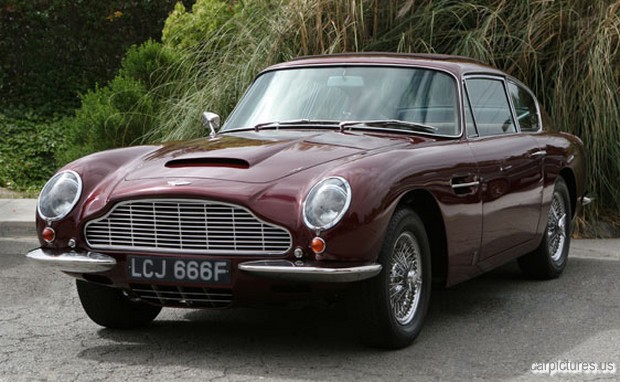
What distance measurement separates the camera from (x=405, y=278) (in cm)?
536

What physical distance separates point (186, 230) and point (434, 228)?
1.37 metres

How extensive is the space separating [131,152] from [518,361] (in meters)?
2.28

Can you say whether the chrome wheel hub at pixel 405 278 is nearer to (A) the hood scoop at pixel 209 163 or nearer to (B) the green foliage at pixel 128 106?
(A) the hood scoop at pixel 209 163

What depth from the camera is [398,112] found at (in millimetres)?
6141

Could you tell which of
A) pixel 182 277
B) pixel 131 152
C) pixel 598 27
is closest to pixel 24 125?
pixel 598 27

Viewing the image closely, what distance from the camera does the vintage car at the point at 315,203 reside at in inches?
194

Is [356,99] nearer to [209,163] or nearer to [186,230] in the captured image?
[209,163]

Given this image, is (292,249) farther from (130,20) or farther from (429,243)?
(130,20)

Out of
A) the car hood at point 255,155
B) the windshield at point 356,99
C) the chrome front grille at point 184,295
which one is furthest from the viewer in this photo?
the windshield at point 356,99

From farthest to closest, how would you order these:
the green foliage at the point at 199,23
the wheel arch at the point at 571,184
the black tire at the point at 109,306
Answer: the green foliage at the point at 199,23 → the wheel arch at the point at 571,184 → the black tire at the point at 109,306

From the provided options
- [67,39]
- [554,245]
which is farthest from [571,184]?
[67,39]

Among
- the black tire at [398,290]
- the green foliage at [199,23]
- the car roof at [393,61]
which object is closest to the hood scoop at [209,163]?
the black tire at [398,290]

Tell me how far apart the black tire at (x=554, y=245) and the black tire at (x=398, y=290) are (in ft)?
6.52

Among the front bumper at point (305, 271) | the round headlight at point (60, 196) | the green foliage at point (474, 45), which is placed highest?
the round headlight at point (60, 196)
